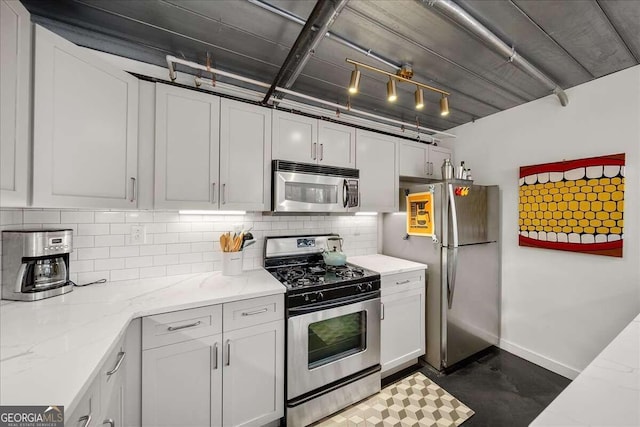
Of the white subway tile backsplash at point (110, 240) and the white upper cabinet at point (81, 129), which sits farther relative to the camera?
the white subway tile backsplash at point (110, 240)

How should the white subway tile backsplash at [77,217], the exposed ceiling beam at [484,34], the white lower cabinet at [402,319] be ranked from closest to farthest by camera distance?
the exposed ceiling beam at [484,34], the white subway tile backsplash at [77,217], the white lower cabinet at [402,319]

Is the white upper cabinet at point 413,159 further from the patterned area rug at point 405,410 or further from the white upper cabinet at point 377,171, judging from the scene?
the patterned area rug at point 405,410

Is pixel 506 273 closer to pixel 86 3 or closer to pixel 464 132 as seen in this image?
pixel 464 132

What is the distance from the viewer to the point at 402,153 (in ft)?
9.27

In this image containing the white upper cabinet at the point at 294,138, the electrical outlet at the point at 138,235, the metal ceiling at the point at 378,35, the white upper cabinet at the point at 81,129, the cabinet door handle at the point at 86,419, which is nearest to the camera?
the cabinet door handle at the point at 86,419

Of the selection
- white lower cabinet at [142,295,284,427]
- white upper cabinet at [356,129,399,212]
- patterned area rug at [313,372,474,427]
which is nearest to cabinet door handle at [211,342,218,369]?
white lower cabinet at [142,295,284,427]

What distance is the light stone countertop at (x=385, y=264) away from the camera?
231 centimetres

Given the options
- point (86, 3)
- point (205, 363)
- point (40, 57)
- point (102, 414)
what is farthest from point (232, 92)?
point (102, 414)

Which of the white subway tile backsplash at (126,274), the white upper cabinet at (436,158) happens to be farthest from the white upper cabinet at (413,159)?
the white subway tile backsplash at (126,274)

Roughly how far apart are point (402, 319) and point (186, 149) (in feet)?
7.77

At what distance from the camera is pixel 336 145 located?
2381 millimetres

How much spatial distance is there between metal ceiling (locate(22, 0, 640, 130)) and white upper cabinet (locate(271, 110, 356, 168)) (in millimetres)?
396

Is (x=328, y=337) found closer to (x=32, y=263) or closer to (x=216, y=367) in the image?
(x=216, y=367)

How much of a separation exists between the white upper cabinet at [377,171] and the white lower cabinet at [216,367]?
4.73 ft
